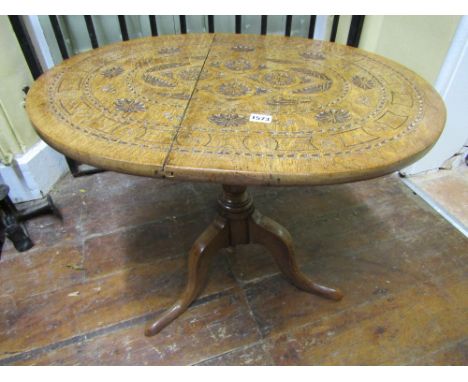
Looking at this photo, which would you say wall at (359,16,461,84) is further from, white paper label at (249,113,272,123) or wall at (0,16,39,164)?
wall at (0,16,39,164)

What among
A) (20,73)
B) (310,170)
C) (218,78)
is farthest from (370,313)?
(20,73)

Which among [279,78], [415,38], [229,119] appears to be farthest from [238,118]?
[415,38]

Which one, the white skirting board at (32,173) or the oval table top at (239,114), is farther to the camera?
the white skirting board at (32,173)

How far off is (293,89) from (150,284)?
2.80ft

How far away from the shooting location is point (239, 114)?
0.78 meters

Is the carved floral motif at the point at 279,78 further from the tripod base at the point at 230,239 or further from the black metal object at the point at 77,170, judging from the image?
the black metal object at the point at 77,170

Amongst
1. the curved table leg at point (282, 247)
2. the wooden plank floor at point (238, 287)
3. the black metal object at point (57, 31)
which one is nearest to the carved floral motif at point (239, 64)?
the curved table leg at point (282, 247)

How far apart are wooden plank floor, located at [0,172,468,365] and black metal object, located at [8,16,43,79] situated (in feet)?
1.93

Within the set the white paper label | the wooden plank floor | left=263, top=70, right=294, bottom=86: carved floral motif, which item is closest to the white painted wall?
the wooden plank floor

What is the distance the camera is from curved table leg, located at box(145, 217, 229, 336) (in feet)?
3.52

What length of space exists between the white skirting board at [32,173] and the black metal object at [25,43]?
36 cm

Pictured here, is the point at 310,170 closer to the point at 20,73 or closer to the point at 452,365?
the point at 452,365

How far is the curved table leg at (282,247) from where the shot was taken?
109cm

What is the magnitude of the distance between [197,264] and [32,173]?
98 centimetres
